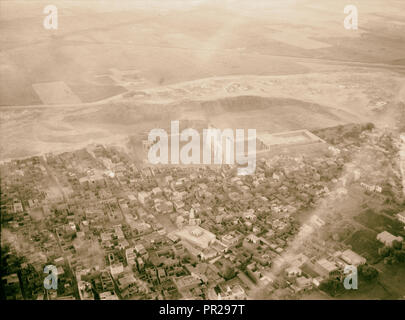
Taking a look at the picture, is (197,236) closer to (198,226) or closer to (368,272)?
(198,226)

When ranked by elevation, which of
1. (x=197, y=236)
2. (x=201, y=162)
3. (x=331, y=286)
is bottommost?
(x=331, y=286)

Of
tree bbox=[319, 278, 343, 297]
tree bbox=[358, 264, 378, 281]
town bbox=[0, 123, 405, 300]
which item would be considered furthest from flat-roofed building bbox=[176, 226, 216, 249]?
tree bbox=[358, 264, 378, 281]

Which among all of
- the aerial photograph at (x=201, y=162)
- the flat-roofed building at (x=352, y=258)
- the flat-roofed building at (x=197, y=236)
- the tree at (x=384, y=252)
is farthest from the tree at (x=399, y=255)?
the flat-roofed building at (x=197, y=236)

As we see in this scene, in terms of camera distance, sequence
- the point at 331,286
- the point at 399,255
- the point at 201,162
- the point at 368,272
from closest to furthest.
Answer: the point at 331,286
the point at 368,272
the point at 399,255
the point at 201,162

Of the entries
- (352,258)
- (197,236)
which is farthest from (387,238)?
(197,236)

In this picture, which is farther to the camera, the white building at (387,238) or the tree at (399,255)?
the white building at (387,238)

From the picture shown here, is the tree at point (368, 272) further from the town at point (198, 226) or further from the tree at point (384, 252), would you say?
the tree at point (384, 252)
